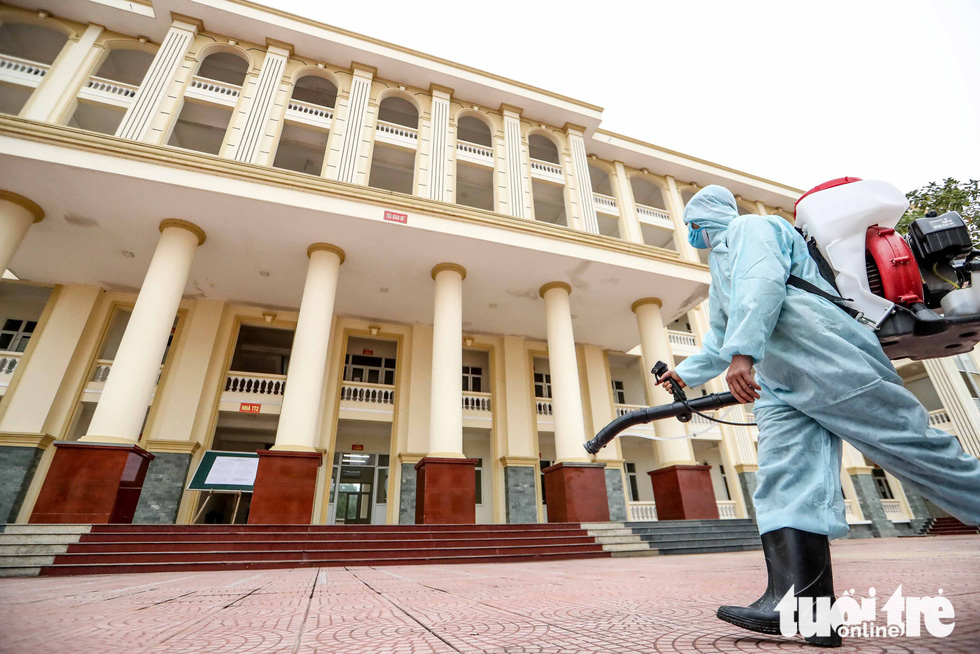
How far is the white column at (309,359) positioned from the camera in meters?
8.03

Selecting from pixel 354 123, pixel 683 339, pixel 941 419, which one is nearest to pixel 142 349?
pixel 354 123

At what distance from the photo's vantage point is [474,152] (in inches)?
491

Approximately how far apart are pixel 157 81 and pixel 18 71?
327 centimetres

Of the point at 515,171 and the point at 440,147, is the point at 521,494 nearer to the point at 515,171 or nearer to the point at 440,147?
the point at 515,171

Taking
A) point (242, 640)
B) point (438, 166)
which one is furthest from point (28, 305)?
point (242, 640)

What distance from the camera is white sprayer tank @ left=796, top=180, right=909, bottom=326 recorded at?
1459 mm

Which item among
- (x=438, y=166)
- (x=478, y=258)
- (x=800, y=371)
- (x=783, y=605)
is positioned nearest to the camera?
(x=783, y=605)

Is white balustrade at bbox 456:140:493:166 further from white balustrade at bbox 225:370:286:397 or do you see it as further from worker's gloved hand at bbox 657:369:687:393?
worker's gloved hand at bbox 657:369:687:393

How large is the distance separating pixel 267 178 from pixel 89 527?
638cm

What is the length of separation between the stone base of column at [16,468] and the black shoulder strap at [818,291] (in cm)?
1388

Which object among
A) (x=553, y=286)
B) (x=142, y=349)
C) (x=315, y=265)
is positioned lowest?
(x=142, y=349)

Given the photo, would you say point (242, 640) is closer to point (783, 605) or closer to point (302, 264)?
point (783, 605)

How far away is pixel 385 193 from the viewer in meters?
9.57

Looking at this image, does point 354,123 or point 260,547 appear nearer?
point 260,547
